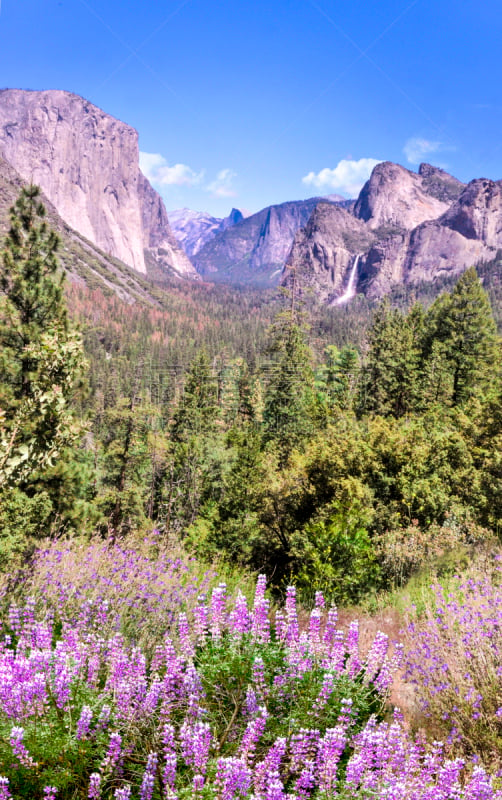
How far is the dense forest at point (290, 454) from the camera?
9.49 m

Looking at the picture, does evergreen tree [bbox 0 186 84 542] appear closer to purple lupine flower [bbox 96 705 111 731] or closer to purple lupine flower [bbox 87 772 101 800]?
purple lupine flower [bbox 96 705 111 731]

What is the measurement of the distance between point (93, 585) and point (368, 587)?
602cm

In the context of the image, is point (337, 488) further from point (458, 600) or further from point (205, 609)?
point (205, 609)

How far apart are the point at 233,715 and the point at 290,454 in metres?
19.0

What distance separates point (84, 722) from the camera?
2.61 meters

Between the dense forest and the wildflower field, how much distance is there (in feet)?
9.18

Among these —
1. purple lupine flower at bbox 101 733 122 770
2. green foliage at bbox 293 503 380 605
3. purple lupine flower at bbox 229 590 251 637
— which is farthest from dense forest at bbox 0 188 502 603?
purple lupine flower at bbox 101 733 122 770

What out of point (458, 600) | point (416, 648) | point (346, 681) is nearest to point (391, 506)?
point (458, 600)

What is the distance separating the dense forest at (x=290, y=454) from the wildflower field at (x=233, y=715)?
2797 millimetres

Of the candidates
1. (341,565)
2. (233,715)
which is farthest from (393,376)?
(233,715)

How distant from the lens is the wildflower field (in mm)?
2445

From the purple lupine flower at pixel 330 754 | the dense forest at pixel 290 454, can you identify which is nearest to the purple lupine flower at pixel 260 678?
the purple lupine flower at pixel 330 754

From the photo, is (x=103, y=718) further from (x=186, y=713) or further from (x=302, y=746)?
(x=302, y=746)

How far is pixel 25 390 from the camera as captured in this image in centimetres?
1332
